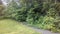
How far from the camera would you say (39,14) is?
26.6 ft

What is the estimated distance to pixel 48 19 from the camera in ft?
23.2

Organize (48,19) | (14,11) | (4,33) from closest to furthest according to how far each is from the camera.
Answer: (4,33), (48,19), (14,11)

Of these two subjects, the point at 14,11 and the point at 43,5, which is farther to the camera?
the point at 14,11

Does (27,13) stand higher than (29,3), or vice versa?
(29,3)

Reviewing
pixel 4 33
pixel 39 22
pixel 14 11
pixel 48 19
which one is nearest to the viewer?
pixel 4 33

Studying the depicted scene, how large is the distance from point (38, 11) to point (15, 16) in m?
1.57

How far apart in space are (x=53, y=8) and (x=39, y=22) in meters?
1.15

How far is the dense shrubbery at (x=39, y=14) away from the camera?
694 cm

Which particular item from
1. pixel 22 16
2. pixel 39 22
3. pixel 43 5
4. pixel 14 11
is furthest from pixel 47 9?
pixel 14 11

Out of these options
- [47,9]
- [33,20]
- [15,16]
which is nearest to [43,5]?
[47,9]

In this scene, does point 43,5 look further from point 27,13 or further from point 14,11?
point 14,11

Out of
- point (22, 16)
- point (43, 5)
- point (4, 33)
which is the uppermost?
point (43, 5)

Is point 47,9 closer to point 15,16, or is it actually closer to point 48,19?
point 48,19

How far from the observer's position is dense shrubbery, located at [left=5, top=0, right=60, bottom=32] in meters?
6.94
